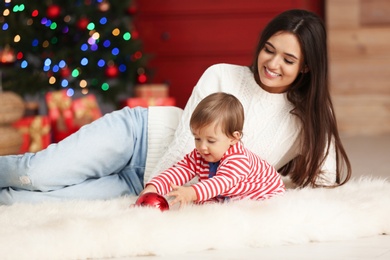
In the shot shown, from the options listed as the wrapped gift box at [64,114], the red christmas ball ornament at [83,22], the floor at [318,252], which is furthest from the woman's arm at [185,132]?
the red christmas ball ornament at [83,22]

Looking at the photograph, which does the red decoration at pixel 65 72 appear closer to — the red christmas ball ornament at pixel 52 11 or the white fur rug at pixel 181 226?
A: the red christmas ball ornament at pixel 52 11

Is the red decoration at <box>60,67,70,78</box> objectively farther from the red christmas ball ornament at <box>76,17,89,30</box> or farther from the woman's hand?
the woman's hand

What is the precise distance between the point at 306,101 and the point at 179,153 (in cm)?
42

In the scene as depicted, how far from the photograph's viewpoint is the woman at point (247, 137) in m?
2.31

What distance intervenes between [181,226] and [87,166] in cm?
62

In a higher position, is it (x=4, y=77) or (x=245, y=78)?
(x=245, y=78)

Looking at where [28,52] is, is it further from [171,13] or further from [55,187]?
[55,187]

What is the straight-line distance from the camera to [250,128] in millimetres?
2381

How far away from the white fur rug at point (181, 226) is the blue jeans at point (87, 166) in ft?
0.50

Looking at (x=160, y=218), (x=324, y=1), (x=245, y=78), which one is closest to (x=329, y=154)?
(x=245, y=78)

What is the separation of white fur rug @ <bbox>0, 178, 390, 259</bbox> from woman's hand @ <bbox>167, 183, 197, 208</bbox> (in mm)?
26

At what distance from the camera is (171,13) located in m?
5.25

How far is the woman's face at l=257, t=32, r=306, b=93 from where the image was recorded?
230 cm

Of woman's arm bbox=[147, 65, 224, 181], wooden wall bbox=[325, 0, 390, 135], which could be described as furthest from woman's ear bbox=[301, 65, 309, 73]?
wooden wall bbox=[325, 0, 390, 135]
